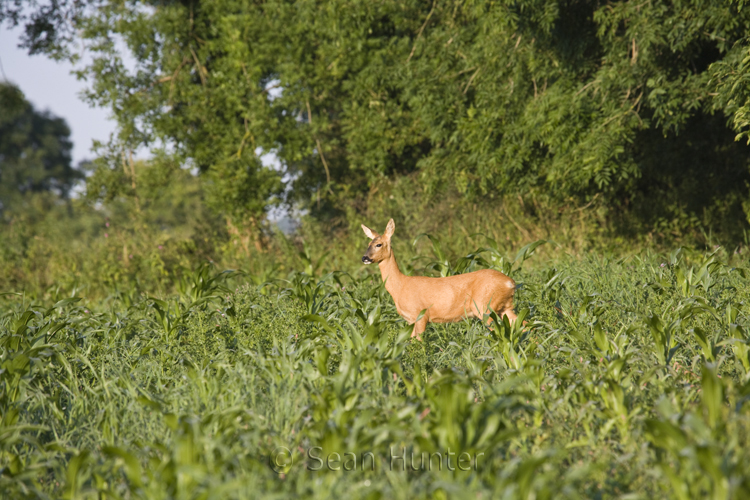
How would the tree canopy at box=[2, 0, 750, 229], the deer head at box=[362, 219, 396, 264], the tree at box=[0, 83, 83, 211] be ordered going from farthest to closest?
the tree at box=[0, 83, 83, 211] < the tree canopy at box=[2, 0, 750, 229] < the deer head at box=[362, 219, 396, 264]

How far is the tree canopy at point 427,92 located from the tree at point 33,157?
4087 centimetres

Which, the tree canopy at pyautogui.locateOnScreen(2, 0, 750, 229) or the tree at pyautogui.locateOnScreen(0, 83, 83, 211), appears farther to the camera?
the tree at pyautogui.locateOnScreen(0, 83, 83, 211)

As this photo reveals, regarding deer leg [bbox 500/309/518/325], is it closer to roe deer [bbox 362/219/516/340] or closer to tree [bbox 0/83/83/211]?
roe deer [bbox 362/219/516/340]

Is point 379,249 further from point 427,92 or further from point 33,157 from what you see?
point 33,157

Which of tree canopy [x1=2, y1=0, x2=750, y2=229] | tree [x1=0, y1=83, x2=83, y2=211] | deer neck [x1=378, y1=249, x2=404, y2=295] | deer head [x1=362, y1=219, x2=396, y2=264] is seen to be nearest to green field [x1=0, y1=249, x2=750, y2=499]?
deer neck [x1=378, y1=249, x2=404, y2=295]

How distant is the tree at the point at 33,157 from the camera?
160 ft

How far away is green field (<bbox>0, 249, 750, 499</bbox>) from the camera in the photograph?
253 centimetres

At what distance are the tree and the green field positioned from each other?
4870 centimetres

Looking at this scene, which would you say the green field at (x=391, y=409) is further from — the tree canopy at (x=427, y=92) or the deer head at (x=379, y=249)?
the tree canopy at (x=427, y=92)

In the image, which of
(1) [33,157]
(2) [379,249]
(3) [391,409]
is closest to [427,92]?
(2) [379,249]

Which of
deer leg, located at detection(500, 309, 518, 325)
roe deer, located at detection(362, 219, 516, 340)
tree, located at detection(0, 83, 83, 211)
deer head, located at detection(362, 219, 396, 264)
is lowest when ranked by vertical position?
tree, located at detection(0, 83, 83, 211)

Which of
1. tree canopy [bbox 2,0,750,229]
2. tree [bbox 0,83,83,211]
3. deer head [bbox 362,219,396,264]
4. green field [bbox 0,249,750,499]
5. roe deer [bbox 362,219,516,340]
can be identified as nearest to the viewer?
green field [bbox 0,249,750,499]

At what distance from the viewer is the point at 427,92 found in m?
9.68

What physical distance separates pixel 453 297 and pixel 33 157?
183 feet
